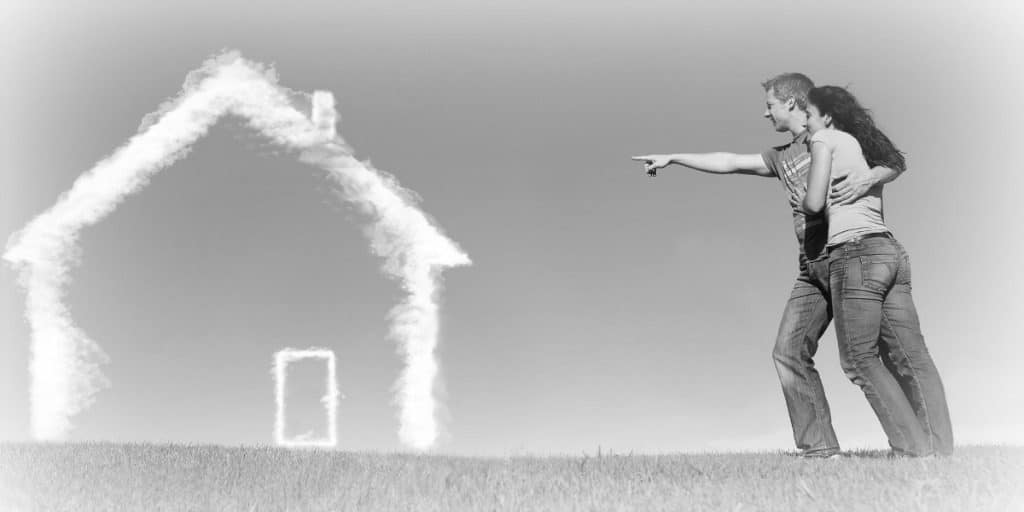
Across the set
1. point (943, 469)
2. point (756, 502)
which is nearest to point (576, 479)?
point (756, 502)

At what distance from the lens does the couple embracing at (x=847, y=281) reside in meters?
7.76

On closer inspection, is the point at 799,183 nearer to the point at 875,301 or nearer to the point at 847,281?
the point at 847,281

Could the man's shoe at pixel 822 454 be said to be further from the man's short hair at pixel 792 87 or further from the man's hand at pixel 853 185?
the man's short hair at pixel 792 87

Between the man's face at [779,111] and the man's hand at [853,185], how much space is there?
870 millimetres

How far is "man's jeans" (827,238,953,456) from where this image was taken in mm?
7746

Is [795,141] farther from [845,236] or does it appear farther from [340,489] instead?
[340,489]

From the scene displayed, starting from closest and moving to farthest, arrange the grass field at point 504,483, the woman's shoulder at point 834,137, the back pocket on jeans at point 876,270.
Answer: the grass field at point 504,483 < the back pocket on jeans at point 876,270 < the woman's shoulder at point 834,137

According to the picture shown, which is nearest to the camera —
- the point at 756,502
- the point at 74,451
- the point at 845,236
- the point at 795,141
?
the point at 756,502

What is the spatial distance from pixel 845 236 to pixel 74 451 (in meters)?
8.42

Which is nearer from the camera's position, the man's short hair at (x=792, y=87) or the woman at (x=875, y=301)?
the woman at (x=875, y=301)

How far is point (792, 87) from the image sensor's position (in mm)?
8375

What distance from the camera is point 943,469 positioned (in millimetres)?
7117

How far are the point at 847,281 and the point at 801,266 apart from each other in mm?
778

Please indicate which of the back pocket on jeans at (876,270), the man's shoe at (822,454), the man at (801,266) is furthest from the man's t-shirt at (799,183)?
the man's shoe at (822,454)
